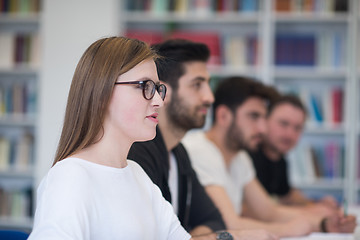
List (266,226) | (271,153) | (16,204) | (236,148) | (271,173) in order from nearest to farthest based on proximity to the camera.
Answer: (266,226) < (236,148) < (271,173) < (271,153) < (16,204)

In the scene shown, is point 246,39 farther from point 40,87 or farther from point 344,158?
point 40,87

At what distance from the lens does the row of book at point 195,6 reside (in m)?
3.98

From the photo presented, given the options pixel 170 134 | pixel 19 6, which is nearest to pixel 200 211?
pixel 170 134

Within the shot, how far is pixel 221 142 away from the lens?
2496 mm

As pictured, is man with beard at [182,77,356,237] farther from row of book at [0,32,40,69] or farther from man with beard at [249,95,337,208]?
row of book at [0,32,40,69]

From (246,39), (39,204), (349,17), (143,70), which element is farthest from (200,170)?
(349,17)

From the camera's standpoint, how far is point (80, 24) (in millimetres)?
3887

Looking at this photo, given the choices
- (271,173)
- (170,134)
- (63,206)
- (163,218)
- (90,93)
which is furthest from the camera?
(271,173)

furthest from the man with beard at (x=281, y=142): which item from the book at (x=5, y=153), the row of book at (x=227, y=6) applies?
the book at (x=5, y=153)

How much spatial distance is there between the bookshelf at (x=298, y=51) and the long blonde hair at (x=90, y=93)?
9.37 feet

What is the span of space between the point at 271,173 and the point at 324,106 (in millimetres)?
970

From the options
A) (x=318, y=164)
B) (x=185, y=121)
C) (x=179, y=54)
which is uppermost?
(x=179, y=54)

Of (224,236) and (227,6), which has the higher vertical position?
(227,6)

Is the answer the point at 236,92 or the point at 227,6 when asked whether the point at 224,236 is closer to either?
the point at 236,92
